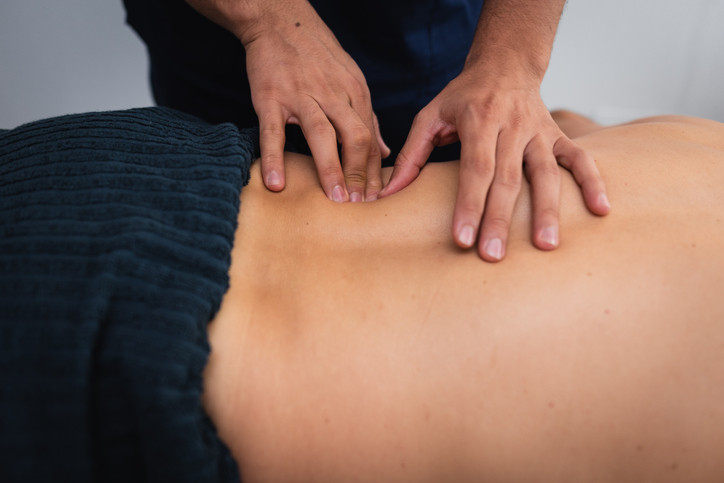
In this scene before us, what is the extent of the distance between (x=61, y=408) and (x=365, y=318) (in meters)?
0.35

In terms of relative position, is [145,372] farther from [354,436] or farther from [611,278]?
[611,278]

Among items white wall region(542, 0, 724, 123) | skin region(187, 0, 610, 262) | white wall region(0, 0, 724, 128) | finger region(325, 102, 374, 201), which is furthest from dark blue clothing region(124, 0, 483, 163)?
white wall region(542, 0, 724, 123)

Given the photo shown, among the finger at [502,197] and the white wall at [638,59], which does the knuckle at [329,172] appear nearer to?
the finger at [502,197]

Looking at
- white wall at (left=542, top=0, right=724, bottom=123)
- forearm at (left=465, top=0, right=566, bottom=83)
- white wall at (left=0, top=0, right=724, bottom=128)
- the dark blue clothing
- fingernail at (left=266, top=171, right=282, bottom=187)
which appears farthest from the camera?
white wall at (left=542, top=0, right=724, bottom=123)

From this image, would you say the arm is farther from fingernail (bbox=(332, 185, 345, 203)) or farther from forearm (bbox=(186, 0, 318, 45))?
forearm (bbox=(186, 0, 318, 45))

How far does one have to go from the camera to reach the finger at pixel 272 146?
0.79 meters

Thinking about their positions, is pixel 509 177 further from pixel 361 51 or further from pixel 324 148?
pixel 361 51

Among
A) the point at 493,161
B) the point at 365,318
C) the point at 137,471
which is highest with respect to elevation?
the point at 493,161

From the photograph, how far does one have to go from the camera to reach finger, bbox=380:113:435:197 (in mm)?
812

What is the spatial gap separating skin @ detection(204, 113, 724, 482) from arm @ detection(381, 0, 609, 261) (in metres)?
0.06

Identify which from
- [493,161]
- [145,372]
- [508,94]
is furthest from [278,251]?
[508,94]

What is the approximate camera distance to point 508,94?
33.4 inches

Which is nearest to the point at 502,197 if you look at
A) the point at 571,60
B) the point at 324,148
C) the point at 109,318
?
the point at 324,148

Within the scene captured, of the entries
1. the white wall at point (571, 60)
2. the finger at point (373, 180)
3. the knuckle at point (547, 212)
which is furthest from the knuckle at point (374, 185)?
the white wall at point (571, 60)
